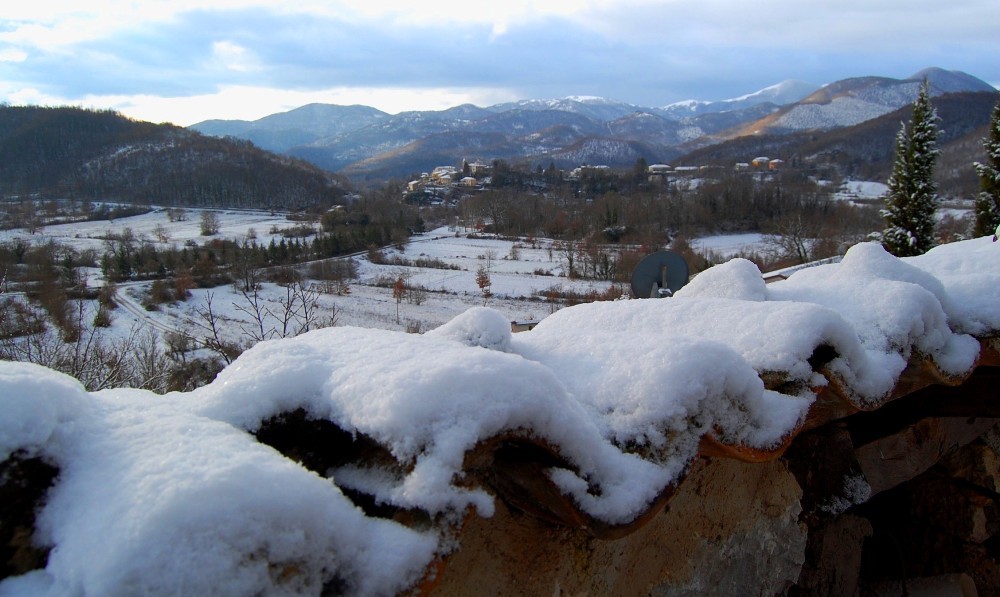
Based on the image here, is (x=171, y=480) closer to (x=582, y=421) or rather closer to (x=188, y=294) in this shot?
(x=582, y=421)

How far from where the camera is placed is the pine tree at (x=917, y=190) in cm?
2166

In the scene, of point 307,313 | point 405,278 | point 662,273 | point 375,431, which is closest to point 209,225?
point 405,278

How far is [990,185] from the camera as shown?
62.7 ft

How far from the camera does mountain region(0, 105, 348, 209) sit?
9288cm

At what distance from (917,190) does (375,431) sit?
2605cm

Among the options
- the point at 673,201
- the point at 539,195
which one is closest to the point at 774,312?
the point at 673,201

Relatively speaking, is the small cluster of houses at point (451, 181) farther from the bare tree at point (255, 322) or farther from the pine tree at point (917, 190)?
the pine tree at point (917, 190)

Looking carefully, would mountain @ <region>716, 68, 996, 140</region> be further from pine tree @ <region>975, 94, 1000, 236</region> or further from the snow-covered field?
pine tree @ <region>975, 94, 1000, 236</region>

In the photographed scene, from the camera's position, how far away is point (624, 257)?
152ft

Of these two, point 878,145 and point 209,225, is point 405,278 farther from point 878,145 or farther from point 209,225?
point 878,145

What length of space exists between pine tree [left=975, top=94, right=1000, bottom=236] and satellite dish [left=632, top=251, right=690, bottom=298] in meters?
19.8

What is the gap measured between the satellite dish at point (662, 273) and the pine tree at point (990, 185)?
1983 cm

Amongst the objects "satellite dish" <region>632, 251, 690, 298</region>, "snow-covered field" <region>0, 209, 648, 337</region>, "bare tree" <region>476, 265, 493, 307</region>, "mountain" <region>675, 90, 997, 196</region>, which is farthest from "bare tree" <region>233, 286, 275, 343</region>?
"mountain" <region>675, 90, 997, 196</region>

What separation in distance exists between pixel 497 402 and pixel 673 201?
75.4 meters
